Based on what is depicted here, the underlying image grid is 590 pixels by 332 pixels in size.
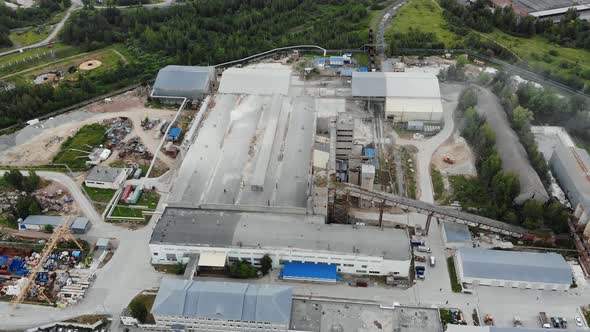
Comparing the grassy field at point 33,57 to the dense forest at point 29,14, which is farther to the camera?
the dense forest at point 29,14

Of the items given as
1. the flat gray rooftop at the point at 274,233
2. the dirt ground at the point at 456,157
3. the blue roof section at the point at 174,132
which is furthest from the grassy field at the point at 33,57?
the dirt ground at the point at 456,157

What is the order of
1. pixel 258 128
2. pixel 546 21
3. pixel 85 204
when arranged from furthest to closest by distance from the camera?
pixel 546 21, pixel 258 128, pixel 85 204

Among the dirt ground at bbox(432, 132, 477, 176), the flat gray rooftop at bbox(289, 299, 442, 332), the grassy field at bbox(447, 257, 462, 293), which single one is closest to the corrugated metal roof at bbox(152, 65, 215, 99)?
the dirt ground at bbox(432, 132, 477, 176)

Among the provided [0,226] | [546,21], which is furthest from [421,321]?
[546,21]

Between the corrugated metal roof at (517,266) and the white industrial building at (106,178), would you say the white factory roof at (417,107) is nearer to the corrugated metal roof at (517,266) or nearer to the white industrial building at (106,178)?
the corrugated metal roof at (517,266)

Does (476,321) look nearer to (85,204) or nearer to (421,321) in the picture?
(421,321)

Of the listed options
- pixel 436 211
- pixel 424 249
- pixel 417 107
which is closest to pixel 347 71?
pixel 417 107

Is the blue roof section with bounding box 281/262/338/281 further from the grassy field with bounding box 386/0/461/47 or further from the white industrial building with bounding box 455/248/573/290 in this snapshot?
the grassy field with bounding box 386/0/461/47
